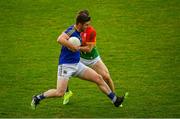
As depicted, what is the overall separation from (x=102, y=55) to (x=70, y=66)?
461 centimetres

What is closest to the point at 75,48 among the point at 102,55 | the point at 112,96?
the point at 112,96

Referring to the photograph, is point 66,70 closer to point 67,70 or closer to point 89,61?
point 67,70

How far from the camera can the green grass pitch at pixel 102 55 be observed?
11641 mm

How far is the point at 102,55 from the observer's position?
15.4m

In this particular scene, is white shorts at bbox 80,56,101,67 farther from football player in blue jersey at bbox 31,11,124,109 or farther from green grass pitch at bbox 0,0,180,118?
green grass pitch at bbox 0,0,180,118

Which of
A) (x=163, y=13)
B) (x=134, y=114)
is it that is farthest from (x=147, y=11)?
(x=134, y=114)

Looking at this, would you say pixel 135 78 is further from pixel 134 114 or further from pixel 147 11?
pixel 147 11

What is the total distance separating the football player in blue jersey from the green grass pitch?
20.5 inches

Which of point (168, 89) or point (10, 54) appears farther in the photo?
point (10, 54)

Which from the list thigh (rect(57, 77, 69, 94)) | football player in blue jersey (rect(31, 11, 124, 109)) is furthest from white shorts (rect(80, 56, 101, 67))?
thigh (rect(57, 77, 69, 94))

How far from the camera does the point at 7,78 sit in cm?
1353

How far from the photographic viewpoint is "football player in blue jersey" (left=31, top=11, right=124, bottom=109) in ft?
34.9

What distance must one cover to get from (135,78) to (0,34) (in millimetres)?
5306

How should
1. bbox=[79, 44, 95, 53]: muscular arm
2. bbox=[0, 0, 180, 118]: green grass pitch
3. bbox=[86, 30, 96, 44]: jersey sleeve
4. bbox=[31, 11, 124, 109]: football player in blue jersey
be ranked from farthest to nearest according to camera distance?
bbox=[0, 0, 180, 118]: green grass pitch < bbox=[86, 30, 96, 44]: jersey sleeve < bbox=[79, 44, 95, 53]: muscular arm < bbox=[31, 11, 124, 109]: football player in blue jersey
